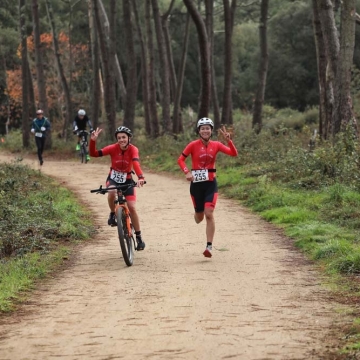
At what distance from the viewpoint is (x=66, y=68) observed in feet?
199

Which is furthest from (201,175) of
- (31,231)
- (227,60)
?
(227,60)

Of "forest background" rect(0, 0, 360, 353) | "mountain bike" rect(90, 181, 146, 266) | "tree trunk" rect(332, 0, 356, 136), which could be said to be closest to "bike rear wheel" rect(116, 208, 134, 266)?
"mountain bike" rect(90, 181, 146, 266)

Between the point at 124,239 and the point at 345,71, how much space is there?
1028 cm

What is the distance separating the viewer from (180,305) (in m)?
9.03

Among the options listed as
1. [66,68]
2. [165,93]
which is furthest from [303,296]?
[66,68]

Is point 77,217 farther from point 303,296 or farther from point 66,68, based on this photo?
point 66,68

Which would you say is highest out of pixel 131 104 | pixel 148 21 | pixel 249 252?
pixel 148 21

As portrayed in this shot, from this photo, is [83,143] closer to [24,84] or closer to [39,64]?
[39,64]

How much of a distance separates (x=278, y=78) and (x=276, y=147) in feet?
95.5

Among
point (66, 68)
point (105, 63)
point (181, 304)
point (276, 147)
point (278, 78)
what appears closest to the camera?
point (181, 304)

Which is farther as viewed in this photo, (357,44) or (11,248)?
(357,44)

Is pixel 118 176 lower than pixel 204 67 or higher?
lower

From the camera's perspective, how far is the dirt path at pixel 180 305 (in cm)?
739

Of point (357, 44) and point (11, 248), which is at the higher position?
point (357, 44)
